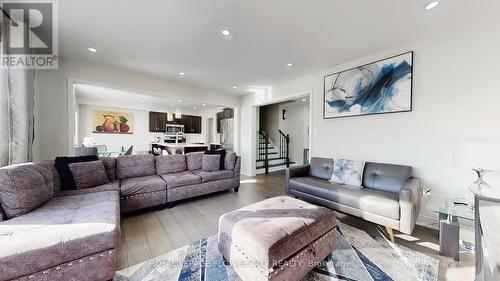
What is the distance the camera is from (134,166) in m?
3.23

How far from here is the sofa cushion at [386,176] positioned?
8.05ft

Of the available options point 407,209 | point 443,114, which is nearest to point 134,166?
point 407,209

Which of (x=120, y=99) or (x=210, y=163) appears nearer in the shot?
(x=210, y=163)

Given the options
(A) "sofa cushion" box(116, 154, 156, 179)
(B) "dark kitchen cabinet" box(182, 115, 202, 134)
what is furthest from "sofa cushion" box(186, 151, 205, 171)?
(B) "dark kitchen cabinet" box(182, 115, 202, 134)

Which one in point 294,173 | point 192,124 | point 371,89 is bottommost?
point 294,173

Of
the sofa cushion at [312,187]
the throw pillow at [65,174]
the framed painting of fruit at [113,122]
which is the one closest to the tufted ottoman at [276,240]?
the sofa cushion at [312,187]

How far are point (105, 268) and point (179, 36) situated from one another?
2657 millimetres

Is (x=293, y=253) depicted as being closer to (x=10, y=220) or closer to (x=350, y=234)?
(x=350, y=234)

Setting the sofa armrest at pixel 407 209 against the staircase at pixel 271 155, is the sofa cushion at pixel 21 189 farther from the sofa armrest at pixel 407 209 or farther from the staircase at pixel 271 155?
the staircase at pixel 271 155

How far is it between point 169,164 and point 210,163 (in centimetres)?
80

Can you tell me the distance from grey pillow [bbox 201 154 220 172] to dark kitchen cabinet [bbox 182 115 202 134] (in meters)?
5.79

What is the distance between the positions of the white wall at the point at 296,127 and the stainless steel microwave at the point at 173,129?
4913 millimetres

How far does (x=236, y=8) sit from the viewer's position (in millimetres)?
1902

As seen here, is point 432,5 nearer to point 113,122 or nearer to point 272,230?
point 272,230
